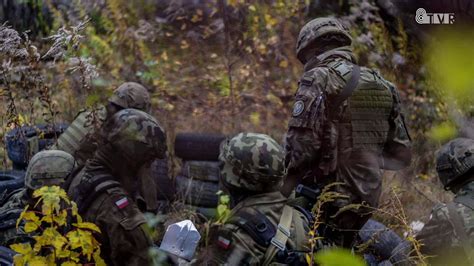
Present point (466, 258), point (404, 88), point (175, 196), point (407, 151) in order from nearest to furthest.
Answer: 1. point (466, 258)
2. point (407, 151)
3. point (175, 196)
4. point (404, 88)

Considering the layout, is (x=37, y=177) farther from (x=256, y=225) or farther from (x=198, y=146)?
(x=198, y=146)

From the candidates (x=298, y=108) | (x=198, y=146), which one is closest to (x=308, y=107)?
(x=298, y=108)

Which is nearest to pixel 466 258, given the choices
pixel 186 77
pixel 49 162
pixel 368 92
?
pixel 368 92

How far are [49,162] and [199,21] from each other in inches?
254

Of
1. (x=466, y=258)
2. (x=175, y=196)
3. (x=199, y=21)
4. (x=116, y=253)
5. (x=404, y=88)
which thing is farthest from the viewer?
(x=199, y=21)

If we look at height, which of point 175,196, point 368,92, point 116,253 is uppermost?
point 368,92

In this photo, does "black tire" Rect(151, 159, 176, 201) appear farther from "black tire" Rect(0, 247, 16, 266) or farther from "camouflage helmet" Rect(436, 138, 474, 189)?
"camouflage helmet" Rect(436, 138, 474, 189)

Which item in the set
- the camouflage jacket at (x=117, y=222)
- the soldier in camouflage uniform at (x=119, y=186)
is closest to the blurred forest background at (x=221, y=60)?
the soldier in camouflage uniform at (x=119, y=186)

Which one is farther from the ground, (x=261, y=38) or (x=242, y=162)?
(x=242, y=162)

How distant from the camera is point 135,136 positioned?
3.14 metres

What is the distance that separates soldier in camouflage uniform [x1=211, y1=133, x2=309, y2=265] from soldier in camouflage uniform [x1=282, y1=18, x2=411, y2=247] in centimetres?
118

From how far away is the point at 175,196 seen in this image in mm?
6090

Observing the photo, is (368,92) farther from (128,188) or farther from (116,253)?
(116,253)

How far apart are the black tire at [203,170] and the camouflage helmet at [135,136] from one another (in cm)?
298
